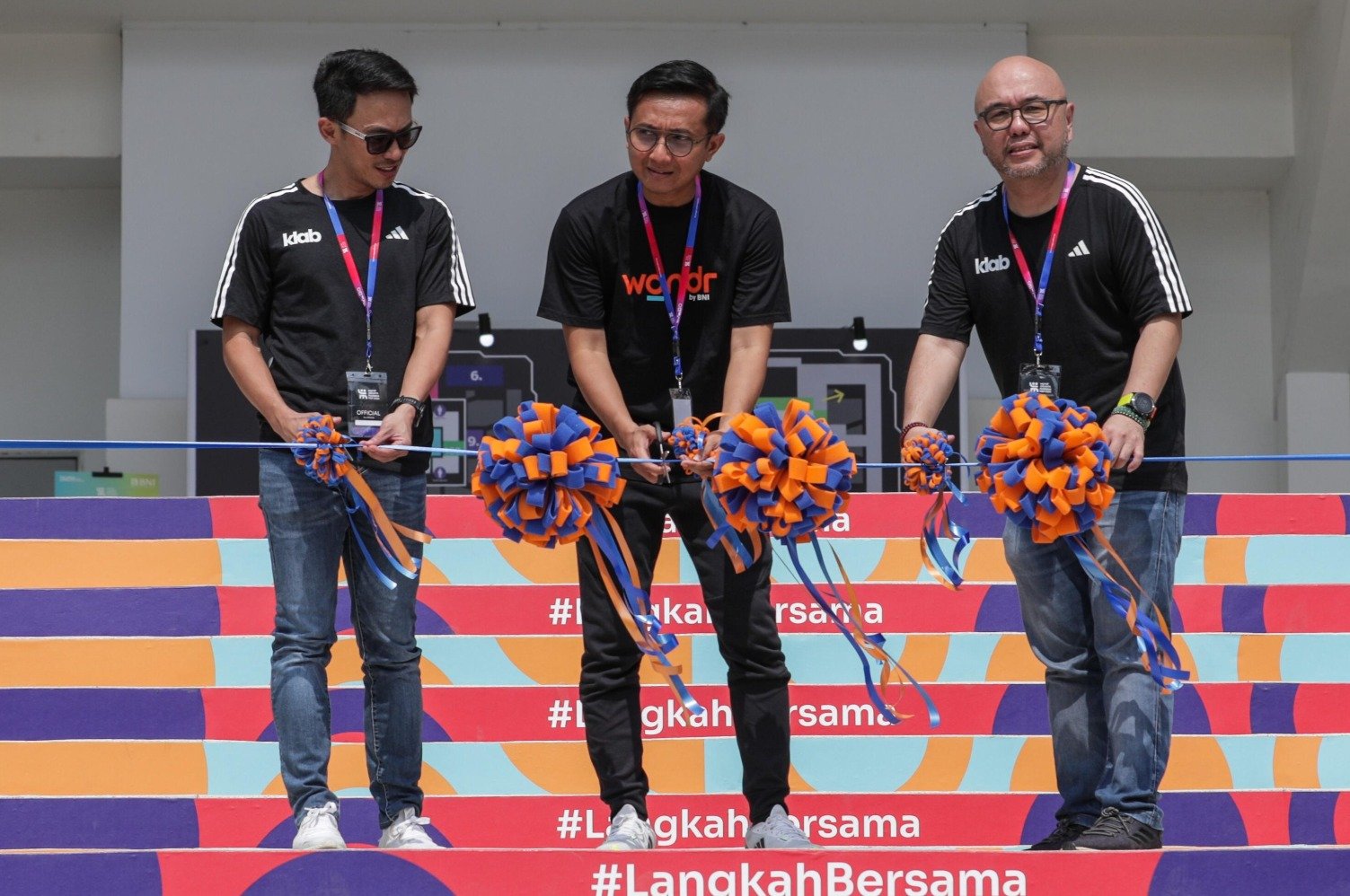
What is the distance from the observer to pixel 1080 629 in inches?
115

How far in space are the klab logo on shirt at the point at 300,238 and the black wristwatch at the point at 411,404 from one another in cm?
33

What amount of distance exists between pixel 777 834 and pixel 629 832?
0.26 m

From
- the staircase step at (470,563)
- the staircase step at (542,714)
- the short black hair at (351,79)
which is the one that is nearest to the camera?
the short black hair at (351,79)

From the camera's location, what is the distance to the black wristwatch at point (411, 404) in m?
2.98

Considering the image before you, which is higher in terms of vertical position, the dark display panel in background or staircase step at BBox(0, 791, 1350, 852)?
the dark display panel in background

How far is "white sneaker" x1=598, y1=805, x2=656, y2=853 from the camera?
110 inches

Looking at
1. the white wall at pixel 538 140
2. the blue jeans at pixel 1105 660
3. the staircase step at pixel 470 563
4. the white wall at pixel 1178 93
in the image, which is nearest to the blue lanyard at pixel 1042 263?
the blue jeans at pixel 1105 660

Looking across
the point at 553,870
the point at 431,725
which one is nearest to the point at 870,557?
the point at 431,725

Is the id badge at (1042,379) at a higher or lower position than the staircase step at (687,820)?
higher

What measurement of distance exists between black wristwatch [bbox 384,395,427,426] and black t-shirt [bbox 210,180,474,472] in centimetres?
4

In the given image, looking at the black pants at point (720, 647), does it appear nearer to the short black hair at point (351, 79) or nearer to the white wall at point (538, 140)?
the short black hair at point (351, 79)

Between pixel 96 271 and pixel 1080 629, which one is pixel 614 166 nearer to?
pixel 96 271

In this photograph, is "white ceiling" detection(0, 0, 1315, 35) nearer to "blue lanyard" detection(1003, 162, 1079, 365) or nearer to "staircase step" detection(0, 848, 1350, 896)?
"blue lanyard" detection(1003, 162, 1079, 365)

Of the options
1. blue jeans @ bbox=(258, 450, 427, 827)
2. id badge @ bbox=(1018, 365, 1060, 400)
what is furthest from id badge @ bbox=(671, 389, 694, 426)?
id badge @ bbox=(1018, 365, 1060, 400)
